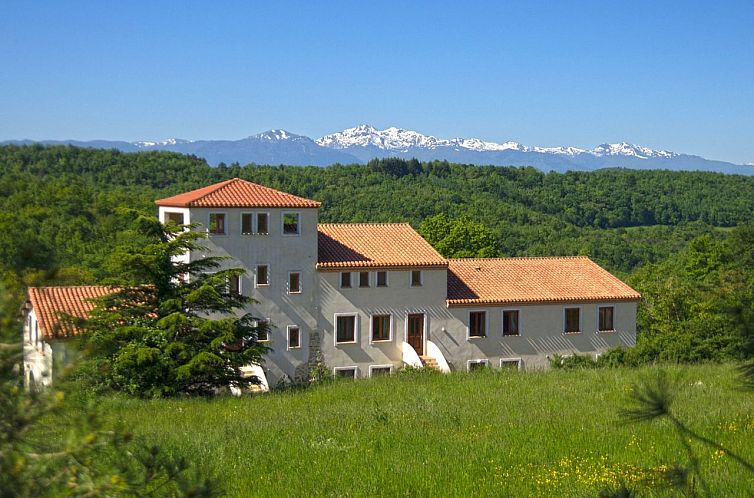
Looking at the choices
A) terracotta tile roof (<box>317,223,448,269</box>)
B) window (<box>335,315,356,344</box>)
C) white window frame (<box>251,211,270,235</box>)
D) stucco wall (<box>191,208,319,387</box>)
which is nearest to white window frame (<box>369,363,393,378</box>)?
window (<box>335,315,356,344</box>)

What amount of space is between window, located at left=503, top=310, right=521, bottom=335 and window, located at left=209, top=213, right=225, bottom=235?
11.2 meters

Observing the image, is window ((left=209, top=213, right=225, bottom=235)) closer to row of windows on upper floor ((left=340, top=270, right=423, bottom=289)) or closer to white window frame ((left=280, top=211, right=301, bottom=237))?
white window frame ((left=280, top=211, right=301, bottom=237))

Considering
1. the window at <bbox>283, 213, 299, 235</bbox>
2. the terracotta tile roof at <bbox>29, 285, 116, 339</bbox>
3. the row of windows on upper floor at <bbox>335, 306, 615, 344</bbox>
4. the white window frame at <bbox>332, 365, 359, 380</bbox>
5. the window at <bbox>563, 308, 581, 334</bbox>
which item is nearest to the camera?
the terracotta tile roof at <bbox>29, 285, 116, 339</bbox>

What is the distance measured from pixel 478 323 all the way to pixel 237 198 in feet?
33.3

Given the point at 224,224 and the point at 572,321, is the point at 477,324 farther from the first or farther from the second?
the point at 224,224

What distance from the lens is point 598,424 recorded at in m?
15.0

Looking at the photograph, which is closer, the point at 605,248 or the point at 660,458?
the point at 660,458

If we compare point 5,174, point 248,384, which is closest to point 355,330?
point 248,384

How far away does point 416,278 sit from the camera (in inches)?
1282

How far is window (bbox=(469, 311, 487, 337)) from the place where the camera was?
3322cm

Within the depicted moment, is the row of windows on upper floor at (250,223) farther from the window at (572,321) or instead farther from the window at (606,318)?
the window at (606,318)

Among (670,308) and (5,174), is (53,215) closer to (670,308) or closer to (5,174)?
(5,174)

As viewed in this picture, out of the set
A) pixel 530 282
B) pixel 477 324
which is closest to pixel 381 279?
pixel 477 324

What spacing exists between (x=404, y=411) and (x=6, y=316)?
46.3 feet
